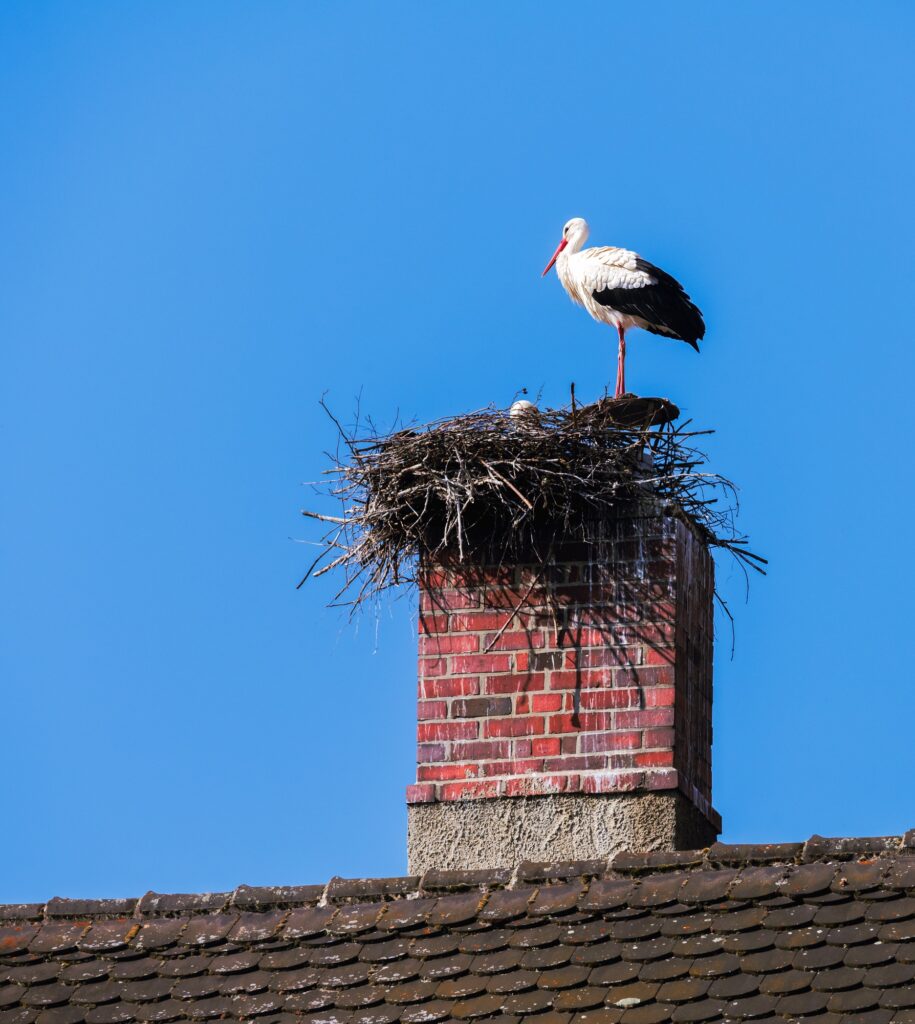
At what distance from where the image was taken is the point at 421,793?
7.88m

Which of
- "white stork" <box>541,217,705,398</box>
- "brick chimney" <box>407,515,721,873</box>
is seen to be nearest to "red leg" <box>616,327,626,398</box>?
"white stork" <box>541,217,705,398</box>

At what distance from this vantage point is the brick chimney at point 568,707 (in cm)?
768

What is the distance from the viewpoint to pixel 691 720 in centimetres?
812

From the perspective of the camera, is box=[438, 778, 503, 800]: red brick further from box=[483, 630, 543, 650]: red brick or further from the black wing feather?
the black wing feather

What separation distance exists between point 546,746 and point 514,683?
314 millimetres

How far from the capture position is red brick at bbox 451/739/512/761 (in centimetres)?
792

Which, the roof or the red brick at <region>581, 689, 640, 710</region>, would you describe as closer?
the roof

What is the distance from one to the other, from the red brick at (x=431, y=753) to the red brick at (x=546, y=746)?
366mm

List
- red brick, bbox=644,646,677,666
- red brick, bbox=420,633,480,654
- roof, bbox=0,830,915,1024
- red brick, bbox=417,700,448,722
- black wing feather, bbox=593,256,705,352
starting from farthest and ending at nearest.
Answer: black wing feather, bbox=593,256,705,352 < red brick, bbox=420,633,480,654 < red brick, bbox=417,700,448,722 < red brick, bbox=644,646,677,666 < roof, bbox=0,830,915,1024

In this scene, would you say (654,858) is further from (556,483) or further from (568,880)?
(556,483)

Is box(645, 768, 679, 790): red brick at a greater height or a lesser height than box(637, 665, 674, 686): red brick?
lesser

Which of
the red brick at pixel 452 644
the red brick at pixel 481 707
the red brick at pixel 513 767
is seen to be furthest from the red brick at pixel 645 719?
the red brick at pixel 452 644

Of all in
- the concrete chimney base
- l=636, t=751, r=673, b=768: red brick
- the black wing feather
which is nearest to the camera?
the concrete chimney base

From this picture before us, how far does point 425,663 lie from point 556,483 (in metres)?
0.96
